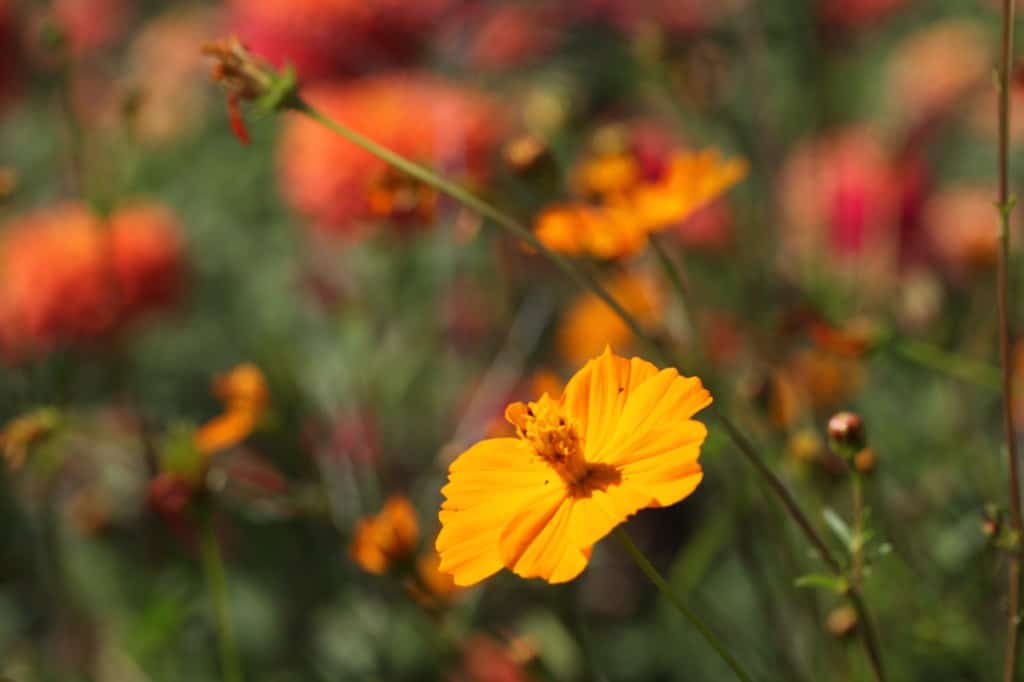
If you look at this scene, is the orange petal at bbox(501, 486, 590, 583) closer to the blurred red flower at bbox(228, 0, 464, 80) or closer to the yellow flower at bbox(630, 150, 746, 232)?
the yellow flower at bbox(630, 150, 746, 232)

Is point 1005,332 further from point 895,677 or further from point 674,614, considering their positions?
point 674,614

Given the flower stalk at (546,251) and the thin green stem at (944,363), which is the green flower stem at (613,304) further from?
the thin green stem at (944,363)

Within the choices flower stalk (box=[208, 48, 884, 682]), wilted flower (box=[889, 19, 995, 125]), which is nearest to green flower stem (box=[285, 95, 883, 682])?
flower stalk (box=[208, 48, 884, 682])

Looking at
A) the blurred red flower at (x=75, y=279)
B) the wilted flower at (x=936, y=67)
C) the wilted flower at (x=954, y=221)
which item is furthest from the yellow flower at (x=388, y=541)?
the wilted flower at (x=936, y=67)

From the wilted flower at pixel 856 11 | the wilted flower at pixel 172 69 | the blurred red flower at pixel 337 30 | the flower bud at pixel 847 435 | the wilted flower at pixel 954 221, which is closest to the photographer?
Answer: the flower bud at pixel 847 435

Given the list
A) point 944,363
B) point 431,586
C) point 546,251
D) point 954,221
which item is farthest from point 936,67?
point 546,251

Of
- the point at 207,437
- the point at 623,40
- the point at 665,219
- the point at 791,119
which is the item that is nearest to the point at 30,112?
the point at 623,40
